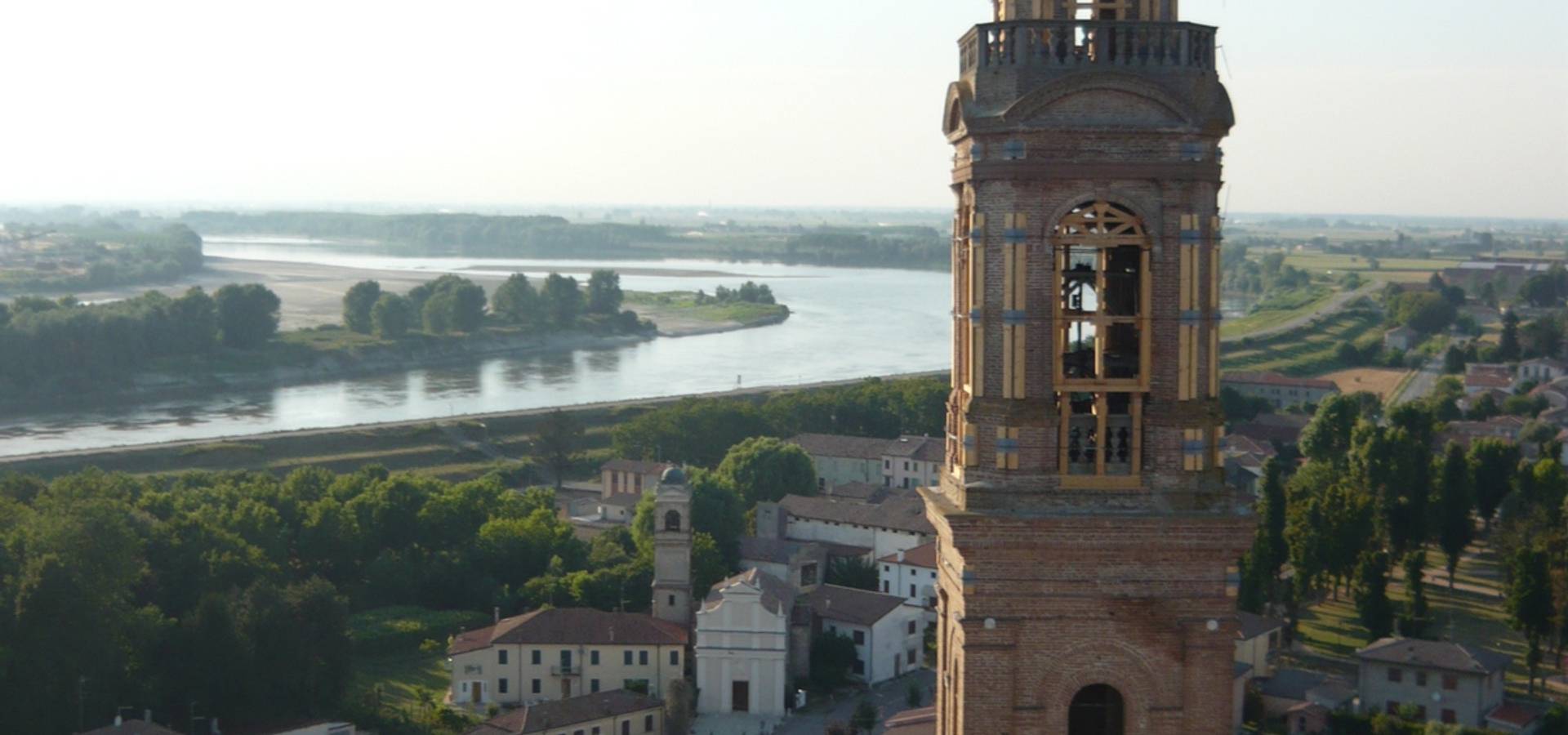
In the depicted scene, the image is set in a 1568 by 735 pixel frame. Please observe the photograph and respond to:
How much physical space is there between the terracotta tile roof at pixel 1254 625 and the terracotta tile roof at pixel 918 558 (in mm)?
6585

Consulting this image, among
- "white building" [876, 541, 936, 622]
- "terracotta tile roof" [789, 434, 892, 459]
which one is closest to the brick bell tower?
"white building" [876, 541, 936, 622]

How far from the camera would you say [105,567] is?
1085 inches

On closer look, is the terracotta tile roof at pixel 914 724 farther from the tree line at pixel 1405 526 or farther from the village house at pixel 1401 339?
the village house at pixel 1401 339

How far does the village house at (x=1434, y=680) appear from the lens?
2898cm

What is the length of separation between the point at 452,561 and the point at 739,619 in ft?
29.3

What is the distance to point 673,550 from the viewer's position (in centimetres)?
3209

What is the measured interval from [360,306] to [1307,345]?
158ft

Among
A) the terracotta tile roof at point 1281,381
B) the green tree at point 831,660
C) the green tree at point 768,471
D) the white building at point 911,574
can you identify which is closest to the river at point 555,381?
the green tree at point 768,471

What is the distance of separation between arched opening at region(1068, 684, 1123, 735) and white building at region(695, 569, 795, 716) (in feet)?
65.8

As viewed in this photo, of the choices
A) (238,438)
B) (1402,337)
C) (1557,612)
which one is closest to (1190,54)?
(1557,612)

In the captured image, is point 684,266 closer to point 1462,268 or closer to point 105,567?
point 1462,268

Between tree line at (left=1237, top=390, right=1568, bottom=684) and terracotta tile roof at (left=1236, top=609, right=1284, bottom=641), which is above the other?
tree line at (left=1237, top=390, right=1568, bottom=684)

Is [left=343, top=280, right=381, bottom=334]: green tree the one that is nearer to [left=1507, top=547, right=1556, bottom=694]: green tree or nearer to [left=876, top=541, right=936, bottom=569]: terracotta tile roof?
[left=876, top=541, right=936, bottom=569]: terracotta tile roof

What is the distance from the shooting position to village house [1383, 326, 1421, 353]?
8884cm
